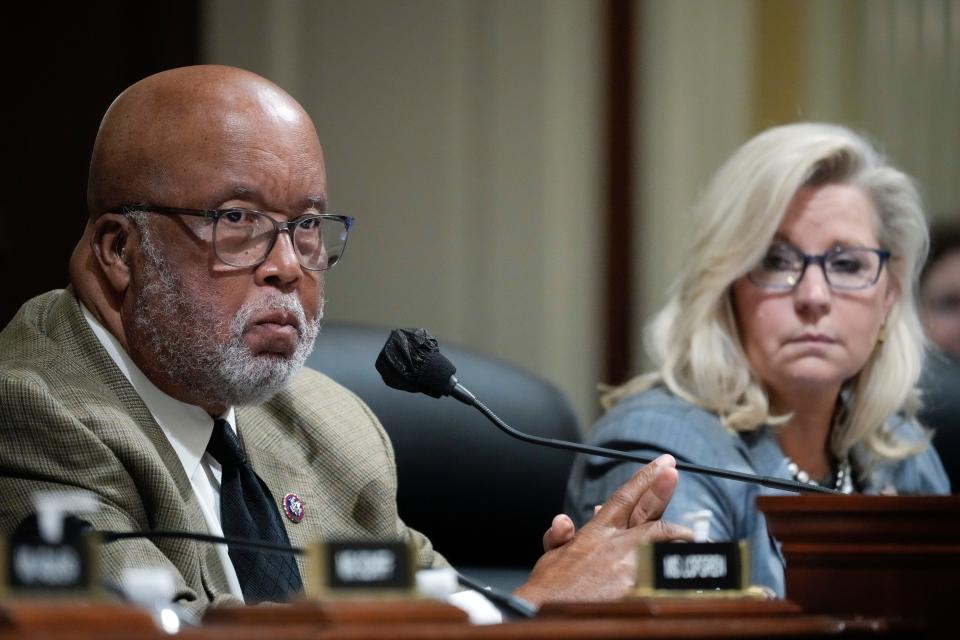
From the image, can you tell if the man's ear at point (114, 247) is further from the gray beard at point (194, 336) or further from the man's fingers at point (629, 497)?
the man's fingers at point (629, 497)

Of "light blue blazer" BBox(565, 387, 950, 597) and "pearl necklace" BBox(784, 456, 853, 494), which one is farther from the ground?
"light blue blazer" BBox(565, 387, 950, 597)

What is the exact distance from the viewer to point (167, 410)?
1882 millimetres

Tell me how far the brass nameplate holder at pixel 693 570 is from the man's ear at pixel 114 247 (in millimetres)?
929

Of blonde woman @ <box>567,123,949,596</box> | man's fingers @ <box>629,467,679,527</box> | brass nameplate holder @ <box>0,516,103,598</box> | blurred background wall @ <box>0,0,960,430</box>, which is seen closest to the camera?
brass nameplate holder @ <box>0,516,103,598</box>

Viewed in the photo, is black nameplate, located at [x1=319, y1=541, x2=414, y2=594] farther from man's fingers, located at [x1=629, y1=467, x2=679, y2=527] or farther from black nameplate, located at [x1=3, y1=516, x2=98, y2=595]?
man's fingers, located at [x1=629, y1=467, x2=679, y2=527]

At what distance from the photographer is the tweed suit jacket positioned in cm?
167

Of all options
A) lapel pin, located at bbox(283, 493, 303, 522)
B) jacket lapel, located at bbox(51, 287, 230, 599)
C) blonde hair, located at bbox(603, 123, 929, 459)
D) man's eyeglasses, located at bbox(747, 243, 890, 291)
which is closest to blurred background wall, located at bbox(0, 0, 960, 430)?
blonde hair, located at bbox(603, 123, 929, 459)

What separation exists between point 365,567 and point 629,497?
77 centimetres

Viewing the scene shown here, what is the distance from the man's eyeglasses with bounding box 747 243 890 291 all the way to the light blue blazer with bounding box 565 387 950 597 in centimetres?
28

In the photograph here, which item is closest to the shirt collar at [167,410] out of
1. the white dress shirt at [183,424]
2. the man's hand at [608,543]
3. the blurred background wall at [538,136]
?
the white dress shirt at [183,424]

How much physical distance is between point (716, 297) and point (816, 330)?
0.64 ft

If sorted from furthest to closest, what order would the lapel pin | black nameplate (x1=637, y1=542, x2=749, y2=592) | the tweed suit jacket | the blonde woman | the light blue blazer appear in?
the blonde woman
the light blue blazer
the lapel pin
the tweed suit jacket
black nameplate (x1=637, y1=542, x2=749, y2=592)

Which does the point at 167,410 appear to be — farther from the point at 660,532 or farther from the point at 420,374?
the point at 660,532

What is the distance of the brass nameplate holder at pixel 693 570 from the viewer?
3.97ft
